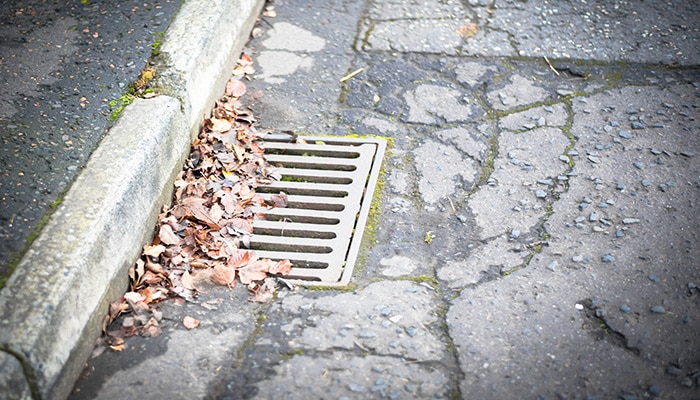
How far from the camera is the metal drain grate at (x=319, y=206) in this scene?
96.3 inches

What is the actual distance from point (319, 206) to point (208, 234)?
473mm

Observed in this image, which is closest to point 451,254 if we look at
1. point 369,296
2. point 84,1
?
point 369,296

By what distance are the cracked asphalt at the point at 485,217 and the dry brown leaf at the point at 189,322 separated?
0.03 m

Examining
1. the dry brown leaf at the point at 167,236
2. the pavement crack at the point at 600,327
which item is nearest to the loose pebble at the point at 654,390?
the pavement crack at the point at 600,327

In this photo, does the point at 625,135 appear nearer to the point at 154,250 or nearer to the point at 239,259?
the point at 239,259

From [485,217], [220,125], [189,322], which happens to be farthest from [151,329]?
[485,217]

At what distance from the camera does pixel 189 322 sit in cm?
217

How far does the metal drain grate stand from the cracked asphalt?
85mm

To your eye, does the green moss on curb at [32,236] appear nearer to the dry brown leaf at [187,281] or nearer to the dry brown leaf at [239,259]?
the dry brown leaf at [187,281]

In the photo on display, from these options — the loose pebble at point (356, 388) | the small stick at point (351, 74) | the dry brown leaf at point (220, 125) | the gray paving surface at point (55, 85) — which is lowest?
the loose pebble at point (356, 388)

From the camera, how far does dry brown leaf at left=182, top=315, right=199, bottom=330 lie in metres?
2.16

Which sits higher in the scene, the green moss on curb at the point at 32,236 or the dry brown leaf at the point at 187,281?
the green moss on curb at the point at 32,236

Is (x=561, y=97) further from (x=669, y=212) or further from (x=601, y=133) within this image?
(x=669, y=212)

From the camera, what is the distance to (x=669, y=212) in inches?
101
